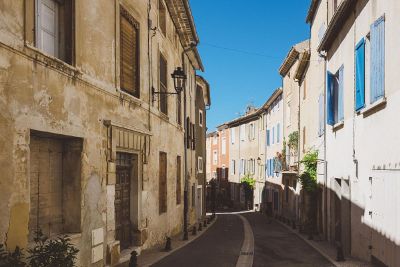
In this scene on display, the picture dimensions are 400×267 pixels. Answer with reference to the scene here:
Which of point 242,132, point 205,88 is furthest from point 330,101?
point 242,132

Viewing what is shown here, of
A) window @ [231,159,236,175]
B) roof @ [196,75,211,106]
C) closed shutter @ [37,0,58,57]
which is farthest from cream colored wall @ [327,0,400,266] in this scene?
window @ [231,159,236,175]

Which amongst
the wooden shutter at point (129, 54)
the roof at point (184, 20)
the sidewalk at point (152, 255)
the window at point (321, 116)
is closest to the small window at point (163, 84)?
the roof at point (184, 20)

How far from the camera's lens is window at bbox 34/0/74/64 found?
7.72m

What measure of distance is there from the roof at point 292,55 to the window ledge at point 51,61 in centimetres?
1831

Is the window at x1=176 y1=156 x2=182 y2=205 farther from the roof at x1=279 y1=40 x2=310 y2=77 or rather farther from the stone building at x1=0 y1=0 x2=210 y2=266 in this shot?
the roof at x1=279 y1=40 x2=310 y2=77

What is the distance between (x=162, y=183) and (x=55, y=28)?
28.6 ft

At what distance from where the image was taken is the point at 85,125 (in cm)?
897

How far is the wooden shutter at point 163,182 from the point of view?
1587 centimetres

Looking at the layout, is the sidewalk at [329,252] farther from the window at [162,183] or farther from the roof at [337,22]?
the roof at [337,22]

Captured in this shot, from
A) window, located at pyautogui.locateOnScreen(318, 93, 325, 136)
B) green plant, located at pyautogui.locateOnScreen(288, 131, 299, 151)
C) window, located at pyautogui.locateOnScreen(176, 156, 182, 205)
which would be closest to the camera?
window, located at pyautogui.locateOnScreen(318, 93, 325, 136)

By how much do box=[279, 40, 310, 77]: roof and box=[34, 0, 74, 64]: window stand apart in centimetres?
1801

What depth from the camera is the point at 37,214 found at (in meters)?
7.71

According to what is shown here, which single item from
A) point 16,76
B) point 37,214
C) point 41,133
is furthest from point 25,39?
point 37,214

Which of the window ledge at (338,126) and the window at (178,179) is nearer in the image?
the window ledge at (338,126)
